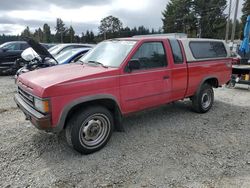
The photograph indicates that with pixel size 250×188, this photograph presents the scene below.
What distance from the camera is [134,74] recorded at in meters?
4.25

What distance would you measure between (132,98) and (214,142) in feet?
5.74

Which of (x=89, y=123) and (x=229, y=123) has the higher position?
(x=89, y=123)

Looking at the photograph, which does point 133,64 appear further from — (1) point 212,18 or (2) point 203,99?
(1) point 212,18

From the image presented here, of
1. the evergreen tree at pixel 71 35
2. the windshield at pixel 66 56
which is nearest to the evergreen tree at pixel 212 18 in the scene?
the evergreen tree at pixel 71 35

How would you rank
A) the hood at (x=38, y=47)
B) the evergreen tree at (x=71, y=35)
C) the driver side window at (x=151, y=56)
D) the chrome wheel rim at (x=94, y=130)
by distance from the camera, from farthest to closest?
the evergreen tree at (x=71, y=35), the hood at (x=38, y=47), the driver side window at (x=151, y=56), the chrome wheel rim at (x=94, y=130)

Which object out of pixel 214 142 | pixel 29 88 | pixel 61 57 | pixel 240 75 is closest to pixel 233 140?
pixel 214 142

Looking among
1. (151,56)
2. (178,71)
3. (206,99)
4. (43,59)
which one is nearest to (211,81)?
(206,99)

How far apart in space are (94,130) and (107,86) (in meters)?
0.78

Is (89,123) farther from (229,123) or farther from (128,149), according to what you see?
(229,123)

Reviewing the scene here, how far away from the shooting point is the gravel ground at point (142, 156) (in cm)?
324

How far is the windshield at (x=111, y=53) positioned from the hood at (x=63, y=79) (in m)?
0.25

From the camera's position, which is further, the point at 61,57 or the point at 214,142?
the point at 61,57

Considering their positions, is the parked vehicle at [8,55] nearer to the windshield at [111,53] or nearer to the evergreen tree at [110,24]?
the windshield at [111,53]

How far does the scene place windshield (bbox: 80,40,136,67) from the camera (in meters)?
4.29
